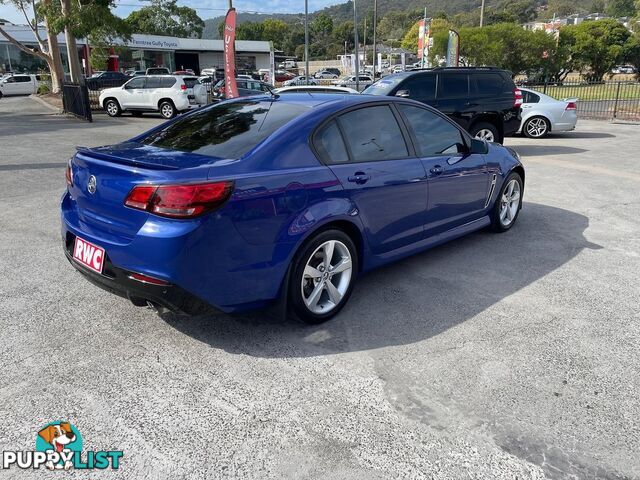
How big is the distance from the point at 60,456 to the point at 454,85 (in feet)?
32.5

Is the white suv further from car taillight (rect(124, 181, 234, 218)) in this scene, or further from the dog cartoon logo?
the dog cartoon logo

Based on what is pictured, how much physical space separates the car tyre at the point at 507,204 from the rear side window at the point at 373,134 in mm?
1840

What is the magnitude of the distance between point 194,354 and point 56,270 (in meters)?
2.12

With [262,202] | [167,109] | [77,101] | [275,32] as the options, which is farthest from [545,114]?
[275,32]

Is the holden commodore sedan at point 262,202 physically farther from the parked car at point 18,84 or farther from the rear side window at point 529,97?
the parked car at point 18,84

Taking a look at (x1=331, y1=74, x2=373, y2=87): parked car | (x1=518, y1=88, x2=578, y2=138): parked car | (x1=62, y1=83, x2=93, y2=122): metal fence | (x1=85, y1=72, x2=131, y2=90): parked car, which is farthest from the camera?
(x1=85, y1=72, x2=131, y2=90): parked car

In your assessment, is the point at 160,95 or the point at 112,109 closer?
the point at 160,95

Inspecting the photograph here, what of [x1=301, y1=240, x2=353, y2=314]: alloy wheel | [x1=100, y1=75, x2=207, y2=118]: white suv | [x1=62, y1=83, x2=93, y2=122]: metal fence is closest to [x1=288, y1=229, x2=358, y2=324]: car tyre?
[x1=301, y1=240, x2=353, y2=314]: alloy wheel

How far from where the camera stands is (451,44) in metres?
21.8

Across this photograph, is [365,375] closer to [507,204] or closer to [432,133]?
[432,133]

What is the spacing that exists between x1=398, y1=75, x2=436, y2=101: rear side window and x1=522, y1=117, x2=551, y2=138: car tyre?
5750mm

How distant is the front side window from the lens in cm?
450

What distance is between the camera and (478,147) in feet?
16.9

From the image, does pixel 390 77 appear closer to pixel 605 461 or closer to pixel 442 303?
pixel 442 303
